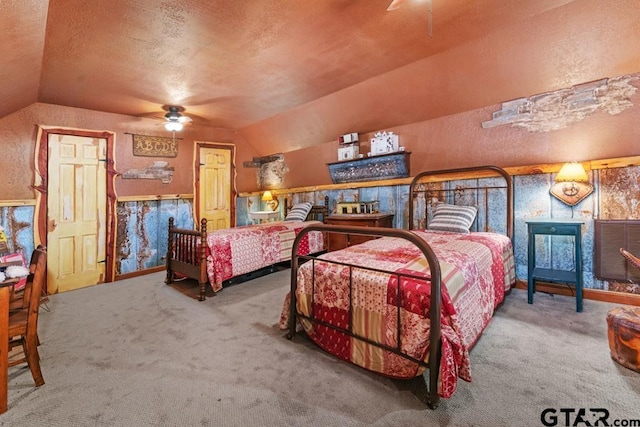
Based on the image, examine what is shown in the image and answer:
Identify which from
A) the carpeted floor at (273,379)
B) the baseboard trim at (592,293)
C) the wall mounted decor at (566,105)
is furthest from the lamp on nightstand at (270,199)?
the baseboard trim at (592,293)

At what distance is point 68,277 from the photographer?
3.81 m

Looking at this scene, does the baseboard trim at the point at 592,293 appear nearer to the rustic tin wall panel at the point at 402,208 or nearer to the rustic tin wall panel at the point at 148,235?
the rustic tin wall panel at the point at 402,208

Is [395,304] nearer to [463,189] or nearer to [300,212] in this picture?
[463,189]

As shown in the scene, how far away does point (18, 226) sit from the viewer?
3.49 metres

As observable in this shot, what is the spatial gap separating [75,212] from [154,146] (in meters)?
1.53

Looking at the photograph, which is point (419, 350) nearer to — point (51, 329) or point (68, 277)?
point (51, 329)

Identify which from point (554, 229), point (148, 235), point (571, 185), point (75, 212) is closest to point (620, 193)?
point (571, 185)

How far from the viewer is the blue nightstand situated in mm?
2531

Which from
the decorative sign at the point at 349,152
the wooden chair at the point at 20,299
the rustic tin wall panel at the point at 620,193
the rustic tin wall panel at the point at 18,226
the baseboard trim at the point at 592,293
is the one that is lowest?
the baseboard trim at the point at 592,293

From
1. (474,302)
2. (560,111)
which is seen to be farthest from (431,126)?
(474,302)

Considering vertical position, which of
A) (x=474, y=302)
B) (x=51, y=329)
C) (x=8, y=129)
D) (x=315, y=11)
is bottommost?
(x=51, y=329)

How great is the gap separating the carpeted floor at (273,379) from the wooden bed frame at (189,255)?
0.66m

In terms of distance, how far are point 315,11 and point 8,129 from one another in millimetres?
4044

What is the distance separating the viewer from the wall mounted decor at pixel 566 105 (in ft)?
8.45
